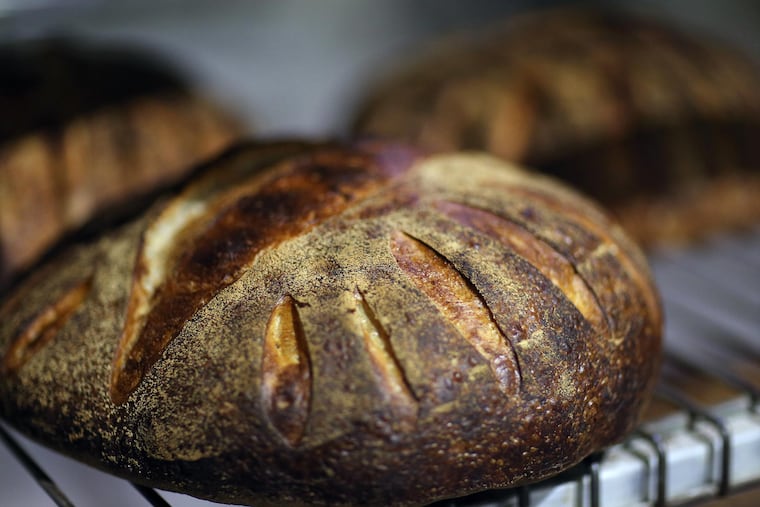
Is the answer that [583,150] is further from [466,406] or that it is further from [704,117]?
[466,406]

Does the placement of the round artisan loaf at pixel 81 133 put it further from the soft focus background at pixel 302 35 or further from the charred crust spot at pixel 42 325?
the charred crust spot at pixel 42 325

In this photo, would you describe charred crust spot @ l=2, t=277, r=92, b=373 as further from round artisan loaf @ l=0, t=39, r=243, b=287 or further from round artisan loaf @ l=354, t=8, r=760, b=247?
round artisan loaf @ l=354, t=8, r=760, b=247

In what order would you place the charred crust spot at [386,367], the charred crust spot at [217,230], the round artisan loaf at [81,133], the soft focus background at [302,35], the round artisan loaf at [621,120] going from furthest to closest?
the soft focus background at [302,35], the round artisan loaf at [621,120], the round artisan loaf at [81,133], the charred crust spot at [217,230], the charred crust spot at [386,367]

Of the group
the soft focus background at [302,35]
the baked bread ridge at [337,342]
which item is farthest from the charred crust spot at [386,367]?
the soft focus background at [302,35]

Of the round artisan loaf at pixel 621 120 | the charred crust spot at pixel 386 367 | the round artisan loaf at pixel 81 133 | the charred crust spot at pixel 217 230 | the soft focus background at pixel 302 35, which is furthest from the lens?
the soft focus background at pixel 302 35

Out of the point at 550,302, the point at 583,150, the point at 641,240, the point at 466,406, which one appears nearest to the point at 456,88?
the point at 583,150
